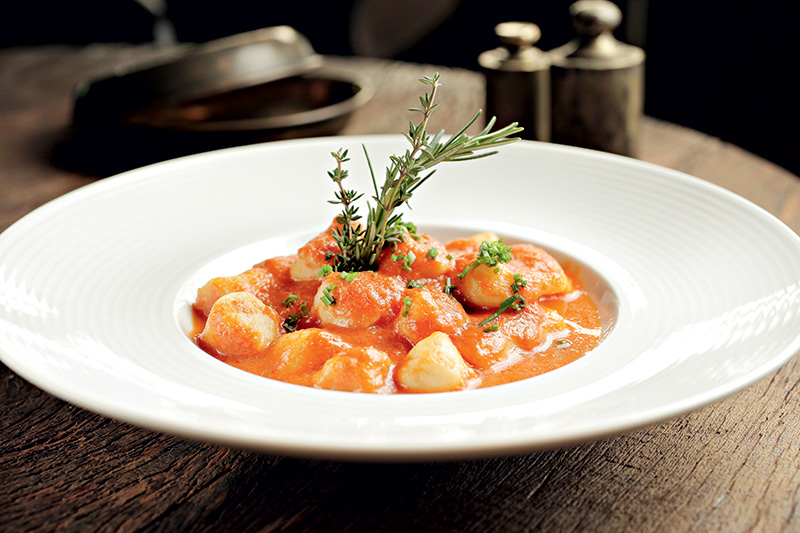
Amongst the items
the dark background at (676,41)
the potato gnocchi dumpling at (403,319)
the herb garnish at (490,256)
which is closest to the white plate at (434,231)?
the potato gnocchi dumpling at (403,319)

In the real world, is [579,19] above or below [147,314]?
above

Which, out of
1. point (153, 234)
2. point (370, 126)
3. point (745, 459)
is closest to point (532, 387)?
point (745, 459)

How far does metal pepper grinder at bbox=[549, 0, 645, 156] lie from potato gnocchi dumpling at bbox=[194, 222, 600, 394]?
77 cm

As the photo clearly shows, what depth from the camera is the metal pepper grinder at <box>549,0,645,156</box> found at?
205 centimetres

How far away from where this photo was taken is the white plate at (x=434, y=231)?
2.95 feet

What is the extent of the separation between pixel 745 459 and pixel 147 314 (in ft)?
2.94

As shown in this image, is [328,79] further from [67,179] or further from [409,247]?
[409,247]

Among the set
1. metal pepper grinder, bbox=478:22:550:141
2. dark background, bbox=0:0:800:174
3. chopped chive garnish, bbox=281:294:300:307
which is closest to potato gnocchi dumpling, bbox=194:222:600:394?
chopped chive garnish, bbox=281:294:300:307

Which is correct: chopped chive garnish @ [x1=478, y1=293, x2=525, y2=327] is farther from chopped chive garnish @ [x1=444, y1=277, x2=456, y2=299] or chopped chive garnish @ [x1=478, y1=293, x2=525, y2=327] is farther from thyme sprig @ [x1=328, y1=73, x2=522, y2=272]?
thyme sprig @ [x1=328, y1=73, x2=522, y2=272]

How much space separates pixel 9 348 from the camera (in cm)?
103

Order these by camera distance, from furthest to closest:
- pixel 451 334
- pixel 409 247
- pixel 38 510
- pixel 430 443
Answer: pixel 409 247
pixel 451 334
pixel 38 510
pixel 430 443

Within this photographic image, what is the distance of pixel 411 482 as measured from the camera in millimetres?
1025

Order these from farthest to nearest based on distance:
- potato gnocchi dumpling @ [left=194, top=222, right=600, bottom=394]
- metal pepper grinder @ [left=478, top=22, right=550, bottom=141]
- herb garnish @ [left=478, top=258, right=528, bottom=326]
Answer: metal pepper grinder @ [left=478, top=22, right=550, bottom=141], herb garnish @ [left=478, top=258, right=528, bottom=326], potato gnocchi dumpling @ [left=194, top=222, right=600, bottom=394]

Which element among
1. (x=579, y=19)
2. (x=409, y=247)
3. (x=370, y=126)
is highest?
(x=579, y=19)
